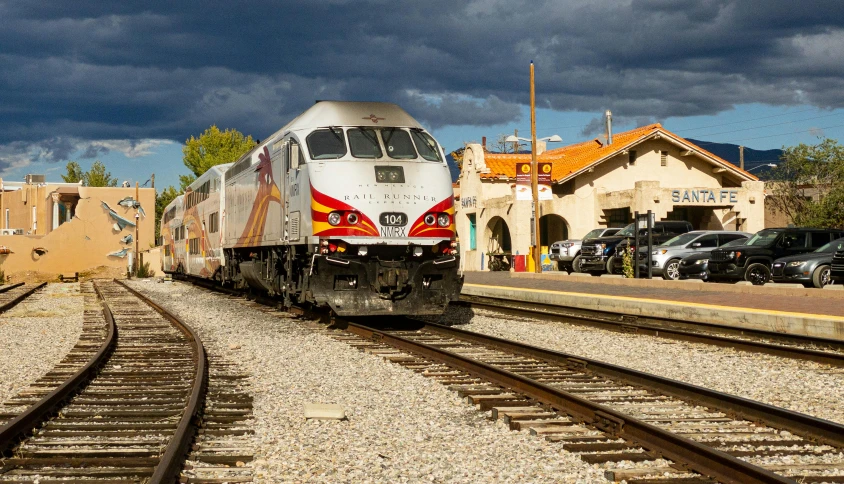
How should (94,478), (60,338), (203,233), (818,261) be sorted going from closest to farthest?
(94,478), (60,338), (818,261), (203,233)

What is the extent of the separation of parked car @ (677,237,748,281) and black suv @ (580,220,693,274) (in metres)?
3.24

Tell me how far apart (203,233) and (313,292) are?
44.2 ft

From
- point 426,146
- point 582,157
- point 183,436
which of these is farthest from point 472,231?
point 183,436

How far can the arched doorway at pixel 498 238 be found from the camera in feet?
151

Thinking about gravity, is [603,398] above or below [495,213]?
below

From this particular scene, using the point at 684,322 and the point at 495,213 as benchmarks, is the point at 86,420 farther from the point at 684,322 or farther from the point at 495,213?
the point at 495,213

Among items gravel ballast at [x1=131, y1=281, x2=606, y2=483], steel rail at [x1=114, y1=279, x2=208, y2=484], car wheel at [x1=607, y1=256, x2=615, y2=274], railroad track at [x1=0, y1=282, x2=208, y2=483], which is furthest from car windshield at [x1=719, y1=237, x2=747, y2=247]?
steel rail at [x1=114, y1=279, x2=208, y2=484]

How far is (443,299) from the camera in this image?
46.6 feet

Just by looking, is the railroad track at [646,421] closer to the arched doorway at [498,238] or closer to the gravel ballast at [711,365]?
the gravel ballast at [711,365]

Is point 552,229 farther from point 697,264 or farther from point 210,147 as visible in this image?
point 210,147

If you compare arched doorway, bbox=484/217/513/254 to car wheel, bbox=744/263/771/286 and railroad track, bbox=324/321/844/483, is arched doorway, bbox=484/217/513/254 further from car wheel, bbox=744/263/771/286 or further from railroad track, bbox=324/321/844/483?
railroad track, bbox=324/321/844/483

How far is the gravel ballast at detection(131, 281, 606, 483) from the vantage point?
568 centimetres

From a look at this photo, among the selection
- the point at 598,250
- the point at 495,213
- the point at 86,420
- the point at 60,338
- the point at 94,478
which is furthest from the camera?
the point at 495,213

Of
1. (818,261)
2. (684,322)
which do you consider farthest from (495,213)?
(684,322)
